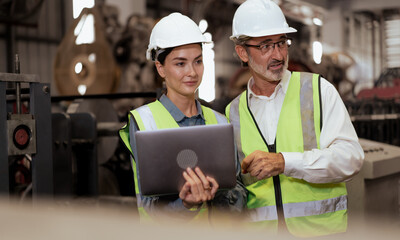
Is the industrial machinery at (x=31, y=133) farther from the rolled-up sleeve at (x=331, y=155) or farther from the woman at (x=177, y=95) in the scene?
the rolled-up sleeve at (x=331, y=155)

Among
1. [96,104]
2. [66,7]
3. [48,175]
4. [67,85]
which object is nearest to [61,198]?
[48,175]

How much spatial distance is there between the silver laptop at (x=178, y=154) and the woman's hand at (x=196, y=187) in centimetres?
2

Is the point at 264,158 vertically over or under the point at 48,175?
over

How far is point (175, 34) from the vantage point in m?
1.77

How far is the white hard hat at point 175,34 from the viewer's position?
1759 millimetres

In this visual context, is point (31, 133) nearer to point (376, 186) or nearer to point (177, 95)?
point (177, 95)

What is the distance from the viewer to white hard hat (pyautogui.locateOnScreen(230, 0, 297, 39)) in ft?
6.26

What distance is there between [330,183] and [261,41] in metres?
0.64

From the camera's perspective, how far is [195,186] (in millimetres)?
1494

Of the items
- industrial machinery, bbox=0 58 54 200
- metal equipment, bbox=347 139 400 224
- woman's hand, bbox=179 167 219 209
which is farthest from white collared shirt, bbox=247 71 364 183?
industrial machinery, bbox=0 58 54 200

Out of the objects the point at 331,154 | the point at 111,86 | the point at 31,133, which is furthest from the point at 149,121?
the point at 111,86

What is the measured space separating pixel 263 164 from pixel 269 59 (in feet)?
1.55

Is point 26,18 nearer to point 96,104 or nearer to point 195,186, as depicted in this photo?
point 96,104

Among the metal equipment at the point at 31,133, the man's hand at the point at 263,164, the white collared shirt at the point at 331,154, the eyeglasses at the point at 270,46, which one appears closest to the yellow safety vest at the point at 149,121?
the man's hand at the point at 263,164
